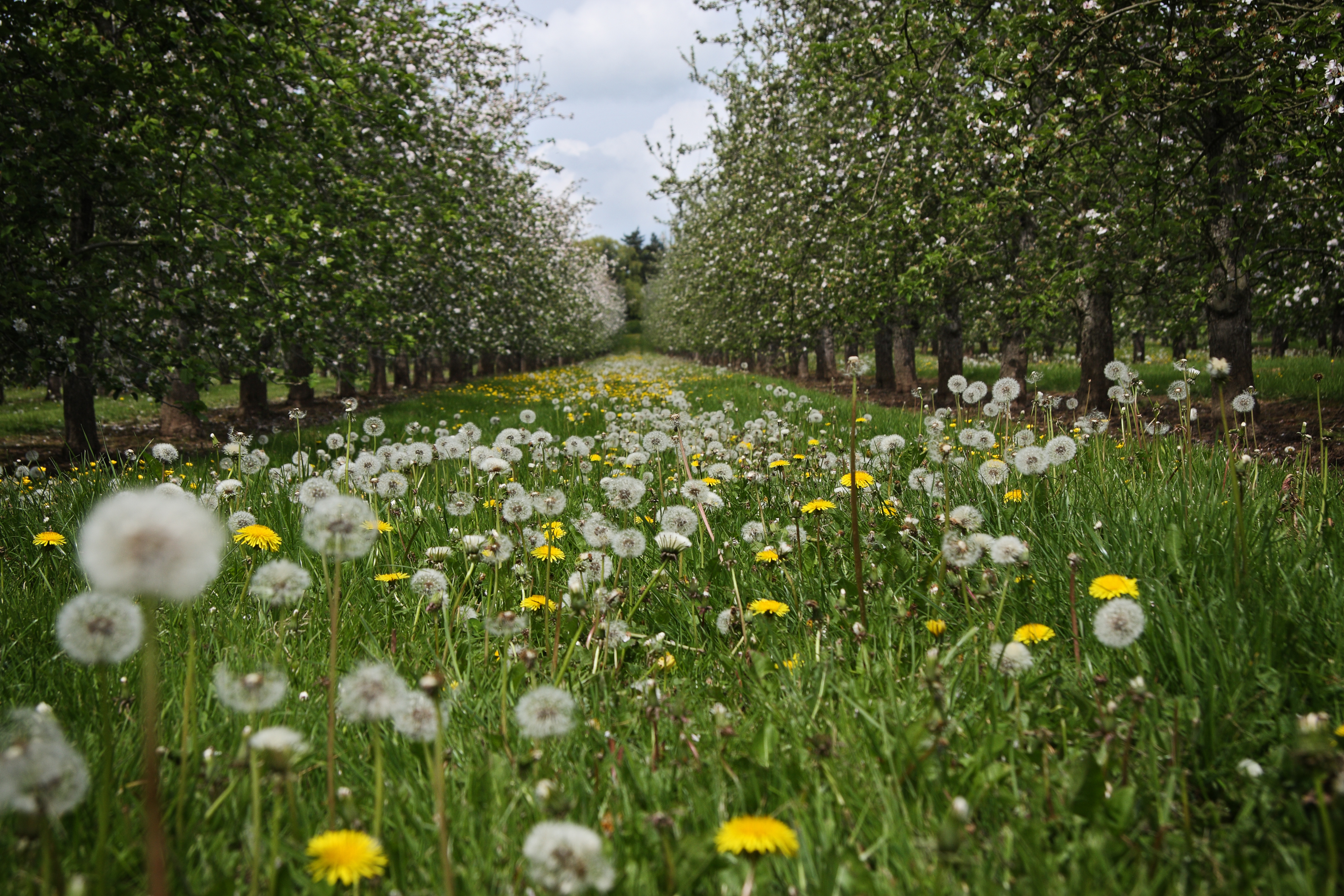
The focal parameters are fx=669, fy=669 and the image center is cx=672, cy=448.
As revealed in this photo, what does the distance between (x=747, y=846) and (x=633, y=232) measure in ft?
458

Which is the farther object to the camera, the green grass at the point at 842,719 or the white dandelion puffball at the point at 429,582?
the white dandelion puffball at the point at 429,582

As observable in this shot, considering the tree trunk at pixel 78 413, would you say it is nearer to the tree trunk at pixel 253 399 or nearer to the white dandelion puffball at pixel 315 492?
the tree trunk at pixel 253 399

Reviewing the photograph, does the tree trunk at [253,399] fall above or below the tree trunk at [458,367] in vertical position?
below

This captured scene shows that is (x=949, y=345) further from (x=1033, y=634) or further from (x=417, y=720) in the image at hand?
(x=417, y=720)

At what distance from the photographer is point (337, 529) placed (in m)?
1.28

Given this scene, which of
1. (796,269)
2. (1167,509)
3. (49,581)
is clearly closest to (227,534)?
(49,581)

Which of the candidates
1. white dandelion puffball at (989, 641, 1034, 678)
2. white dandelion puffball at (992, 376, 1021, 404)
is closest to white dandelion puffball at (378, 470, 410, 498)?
white dandelion puffball at (989, 641, 1034, 678)

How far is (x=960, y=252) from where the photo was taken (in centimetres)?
845

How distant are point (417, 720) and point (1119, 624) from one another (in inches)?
61.2

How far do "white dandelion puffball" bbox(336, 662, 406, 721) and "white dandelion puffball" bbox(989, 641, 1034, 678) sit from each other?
55.8 inches

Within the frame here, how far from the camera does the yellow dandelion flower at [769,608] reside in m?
2.22

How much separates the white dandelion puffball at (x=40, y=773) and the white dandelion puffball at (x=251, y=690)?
0.22 m

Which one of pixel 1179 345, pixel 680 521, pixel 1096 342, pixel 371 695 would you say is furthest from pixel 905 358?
pixel 371 695

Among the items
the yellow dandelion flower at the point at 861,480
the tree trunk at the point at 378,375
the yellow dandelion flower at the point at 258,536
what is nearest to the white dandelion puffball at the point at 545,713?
the yellow dandelion flower at the point at 258,536
